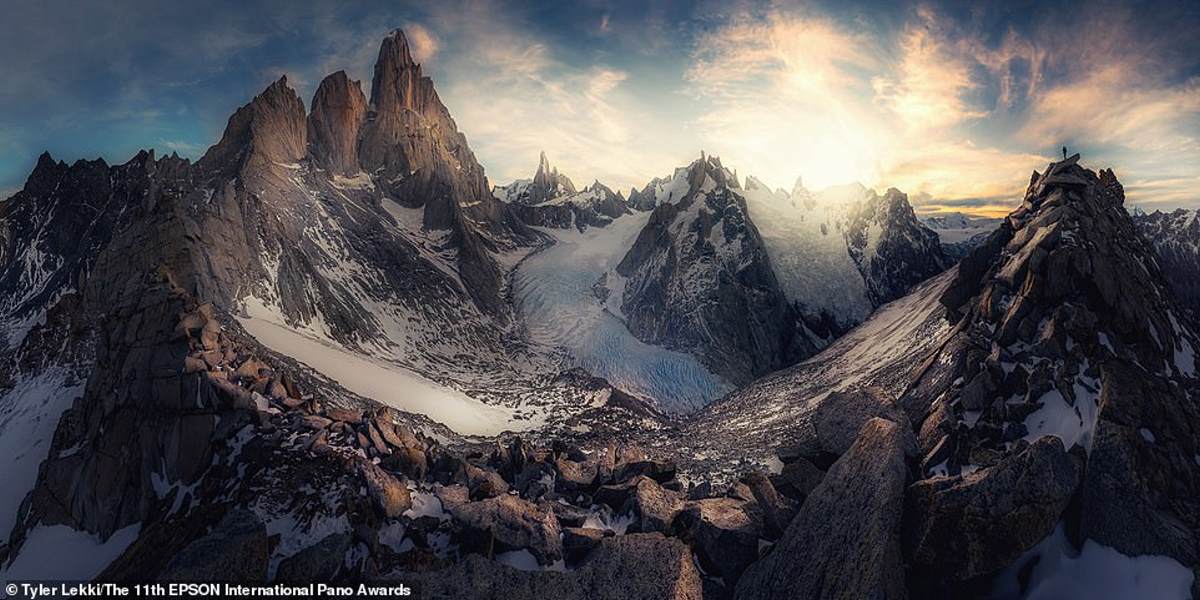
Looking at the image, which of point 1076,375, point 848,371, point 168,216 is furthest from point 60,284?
point 1076,375

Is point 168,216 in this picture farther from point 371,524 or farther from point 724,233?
point 724,233

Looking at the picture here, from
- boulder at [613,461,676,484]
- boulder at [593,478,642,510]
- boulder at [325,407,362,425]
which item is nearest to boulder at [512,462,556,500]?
boulder at [593,478,642,510]

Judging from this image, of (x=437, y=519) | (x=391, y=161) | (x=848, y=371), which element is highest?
(x=391, y=161)

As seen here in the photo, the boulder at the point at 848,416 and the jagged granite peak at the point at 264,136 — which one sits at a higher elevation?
the jagged granite peak at the point at 264,136

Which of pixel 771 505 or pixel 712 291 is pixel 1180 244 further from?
pixel 771 505

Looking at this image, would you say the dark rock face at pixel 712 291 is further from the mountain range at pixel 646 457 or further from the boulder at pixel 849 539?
the boulder at pixel 849 539

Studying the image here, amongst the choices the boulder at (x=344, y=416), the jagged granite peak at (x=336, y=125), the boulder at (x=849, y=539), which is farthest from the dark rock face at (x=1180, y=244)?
the jagged granite peak at (x=336, y=125)

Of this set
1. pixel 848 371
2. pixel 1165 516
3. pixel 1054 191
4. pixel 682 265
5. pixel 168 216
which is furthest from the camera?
pixel 682 265

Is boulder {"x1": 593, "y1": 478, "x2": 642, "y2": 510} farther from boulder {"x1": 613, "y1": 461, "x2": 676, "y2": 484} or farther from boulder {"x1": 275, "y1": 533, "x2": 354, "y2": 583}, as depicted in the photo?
boulder {"x1": 275, "y1": 533, "x2": 354, "y2": 583}
